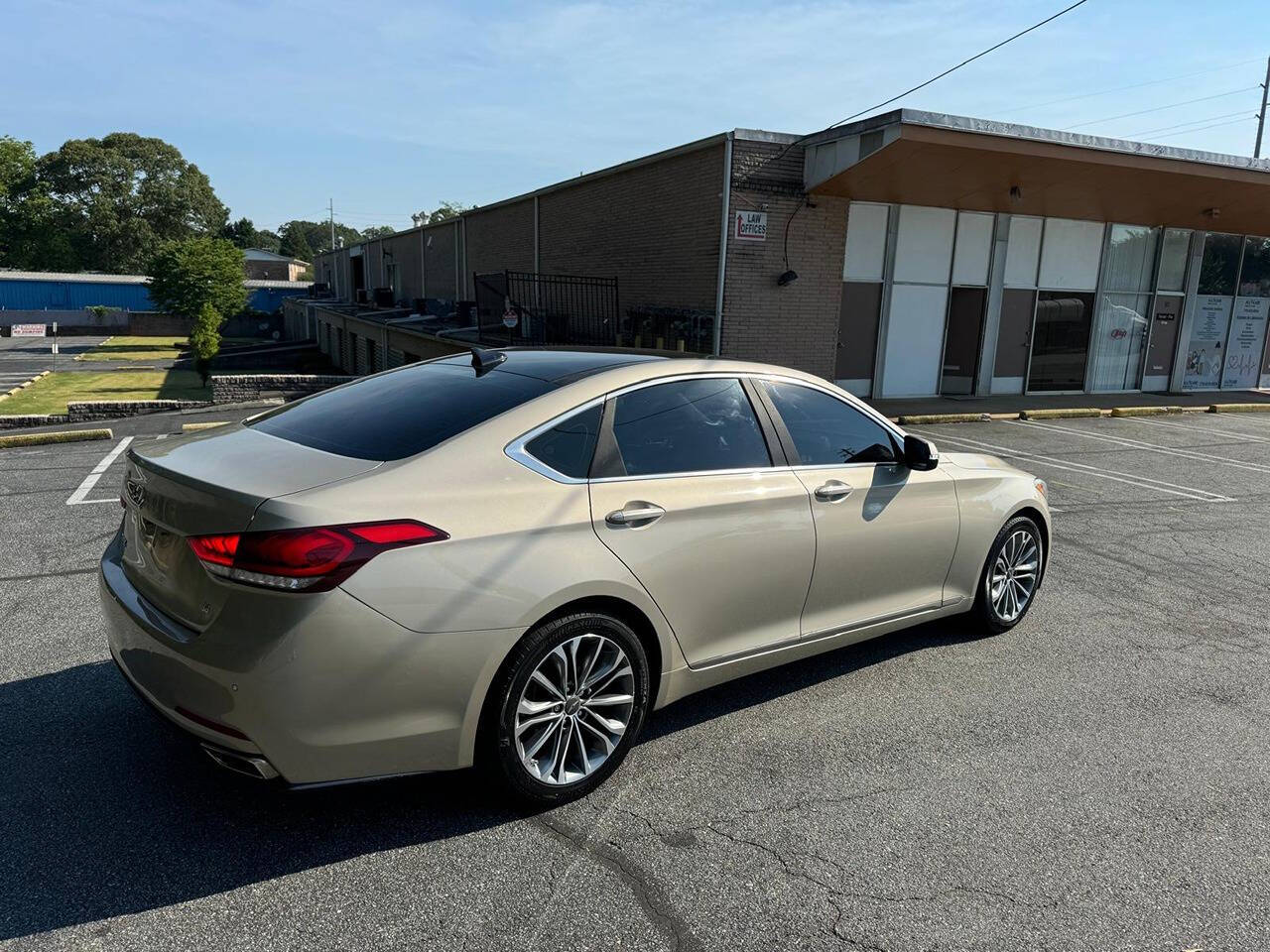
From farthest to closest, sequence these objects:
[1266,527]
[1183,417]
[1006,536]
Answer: [1183,417]
[1266,527]
[1006,536]

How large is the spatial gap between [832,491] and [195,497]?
257 centimetres

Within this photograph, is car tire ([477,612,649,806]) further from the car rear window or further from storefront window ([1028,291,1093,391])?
storefront window ([1028,291,1093,391])

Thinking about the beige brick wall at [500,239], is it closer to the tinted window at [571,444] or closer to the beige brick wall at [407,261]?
the beige brick wall at [407,261]

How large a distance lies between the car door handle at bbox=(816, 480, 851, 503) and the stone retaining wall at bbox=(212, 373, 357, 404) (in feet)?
47.4

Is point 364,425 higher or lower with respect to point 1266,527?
higher

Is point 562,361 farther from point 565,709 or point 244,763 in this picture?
point 244,763

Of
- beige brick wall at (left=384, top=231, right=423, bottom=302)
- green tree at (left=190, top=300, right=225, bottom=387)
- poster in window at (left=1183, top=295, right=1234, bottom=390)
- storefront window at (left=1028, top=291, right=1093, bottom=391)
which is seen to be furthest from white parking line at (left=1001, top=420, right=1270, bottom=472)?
beige brick wall at (left=384, top=231, right=423, bottom=302)

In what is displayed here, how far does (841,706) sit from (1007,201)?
1513 cm

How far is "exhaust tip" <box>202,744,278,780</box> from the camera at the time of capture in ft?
8.77

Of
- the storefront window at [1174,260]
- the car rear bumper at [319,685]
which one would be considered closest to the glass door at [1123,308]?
the storefront window at [1174,260]

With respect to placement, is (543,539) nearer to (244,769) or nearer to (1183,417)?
(244,769)

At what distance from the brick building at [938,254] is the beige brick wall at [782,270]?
32 millimetres

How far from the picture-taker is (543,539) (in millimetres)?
3020

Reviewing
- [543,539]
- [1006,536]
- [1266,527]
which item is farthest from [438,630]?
[1266,527]
